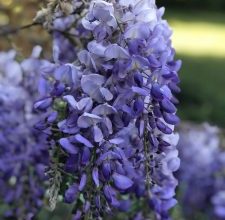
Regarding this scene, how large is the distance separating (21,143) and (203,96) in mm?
7164

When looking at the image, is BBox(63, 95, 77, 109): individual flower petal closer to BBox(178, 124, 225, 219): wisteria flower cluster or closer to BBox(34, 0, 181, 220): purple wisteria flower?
BBox(34, 0, 181, 220): purple wisteria flower

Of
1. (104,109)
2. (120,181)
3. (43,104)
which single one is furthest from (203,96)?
(104,109)

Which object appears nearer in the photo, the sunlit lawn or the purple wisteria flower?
the purple wisteria flower

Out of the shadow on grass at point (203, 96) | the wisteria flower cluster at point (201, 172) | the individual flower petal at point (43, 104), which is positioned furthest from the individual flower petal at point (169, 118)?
the shadow on grass at point (203, 96)

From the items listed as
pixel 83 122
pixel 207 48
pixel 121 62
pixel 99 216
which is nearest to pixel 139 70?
pixel 121 62

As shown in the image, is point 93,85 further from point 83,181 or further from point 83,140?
point 83,181

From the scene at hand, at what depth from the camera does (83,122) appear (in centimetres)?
235

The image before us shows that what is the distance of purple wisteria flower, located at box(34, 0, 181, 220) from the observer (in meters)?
2.35

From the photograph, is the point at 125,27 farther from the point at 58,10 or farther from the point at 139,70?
the point at 58,10

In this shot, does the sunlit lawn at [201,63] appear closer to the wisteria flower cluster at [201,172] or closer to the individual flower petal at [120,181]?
the wisteria flower cluster at [201,172]

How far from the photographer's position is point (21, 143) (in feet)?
10.4

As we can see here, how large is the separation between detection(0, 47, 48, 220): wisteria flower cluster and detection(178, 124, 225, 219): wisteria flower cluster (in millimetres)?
1562

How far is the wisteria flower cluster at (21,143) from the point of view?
312cm

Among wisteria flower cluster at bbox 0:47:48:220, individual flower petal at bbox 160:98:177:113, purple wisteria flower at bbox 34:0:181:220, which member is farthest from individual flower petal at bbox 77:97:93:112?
wisteria flower cluster at bbox 0:47:48:220
